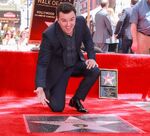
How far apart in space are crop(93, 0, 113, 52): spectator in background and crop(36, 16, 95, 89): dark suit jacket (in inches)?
140

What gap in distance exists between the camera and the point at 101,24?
8.13 metres

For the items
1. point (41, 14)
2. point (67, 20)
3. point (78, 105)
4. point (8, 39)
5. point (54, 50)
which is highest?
point (41, 14)

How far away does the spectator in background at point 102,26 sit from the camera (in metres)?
8.05

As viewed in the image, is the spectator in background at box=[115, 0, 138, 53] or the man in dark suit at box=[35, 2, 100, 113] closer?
the man in dark suit at box=[35, 2, 100, 113]

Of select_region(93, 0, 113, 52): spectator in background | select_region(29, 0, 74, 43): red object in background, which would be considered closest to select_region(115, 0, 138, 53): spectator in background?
select_region(93, 0, 113, 52): spectator in background

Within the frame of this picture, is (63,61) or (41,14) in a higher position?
(41,14)

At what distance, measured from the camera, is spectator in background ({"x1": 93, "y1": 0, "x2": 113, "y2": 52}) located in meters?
8.05

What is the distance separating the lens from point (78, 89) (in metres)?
4.55

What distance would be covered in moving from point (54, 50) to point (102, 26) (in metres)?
3.80

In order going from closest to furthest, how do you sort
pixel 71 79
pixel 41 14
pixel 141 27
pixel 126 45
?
1. pixel 71 79
2. pixel 141 27
3. pixel 41 14
4. pixel 126 45

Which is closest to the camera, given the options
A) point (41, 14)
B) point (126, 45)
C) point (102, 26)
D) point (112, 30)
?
point (41, 14)

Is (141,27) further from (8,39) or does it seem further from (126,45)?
(8,39)

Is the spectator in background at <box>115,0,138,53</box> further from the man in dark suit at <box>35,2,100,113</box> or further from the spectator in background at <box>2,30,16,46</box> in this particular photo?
the spectator in background at <box>2,30,16,46</box>

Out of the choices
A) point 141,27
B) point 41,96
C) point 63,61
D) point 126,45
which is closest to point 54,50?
point 63,61
